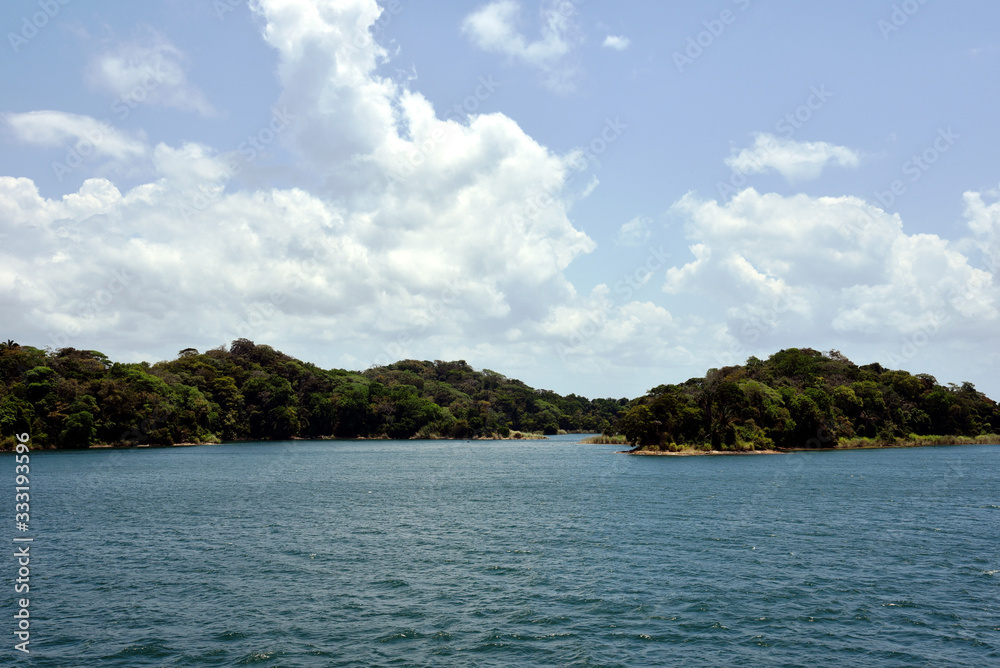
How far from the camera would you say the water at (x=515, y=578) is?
19656 millimetres

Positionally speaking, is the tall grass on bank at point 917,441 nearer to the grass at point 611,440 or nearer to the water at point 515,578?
the grass at point 611,440

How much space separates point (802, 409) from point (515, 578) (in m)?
112

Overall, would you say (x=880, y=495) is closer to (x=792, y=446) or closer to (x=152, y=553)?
(x=152, y=553)

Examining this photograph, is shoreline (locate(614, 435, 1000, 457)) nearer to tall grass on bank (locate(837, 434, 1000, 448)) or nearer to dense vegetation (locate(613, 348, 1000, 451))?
tall grass on bank (locate(837, 434, 1000, 448))

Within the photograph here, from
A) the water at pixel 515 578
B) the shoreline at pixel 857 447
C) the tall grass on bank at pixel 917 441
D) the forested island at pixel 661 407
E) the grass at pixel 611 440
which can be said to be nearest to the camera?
the water at pixel 515 578

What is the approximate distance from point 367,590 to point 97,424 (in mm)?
119548

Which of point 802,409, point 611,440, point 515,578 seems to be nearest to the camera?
point 515,578

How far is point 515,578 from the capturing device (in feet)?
90.5

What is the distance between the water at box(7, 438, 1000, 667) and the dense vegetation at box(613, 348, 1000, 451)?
57854 millimetres

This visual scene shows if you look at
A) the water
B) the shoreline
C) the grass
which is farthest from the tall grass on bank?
the water

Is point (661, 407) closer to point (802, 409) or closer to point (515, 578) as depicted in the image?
point (802, 409)

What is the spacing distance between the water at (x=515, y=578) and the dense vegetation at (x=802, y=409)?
5785cm

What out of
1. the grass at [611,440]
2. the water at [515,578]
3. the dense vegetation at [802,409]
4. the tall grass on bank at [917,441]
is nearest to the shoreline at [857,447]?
the tall grass on bank at [917,441]

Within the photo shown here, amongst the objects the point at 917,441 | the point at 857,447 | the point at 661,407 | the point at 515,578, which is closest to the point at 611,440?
the point at 661,407
